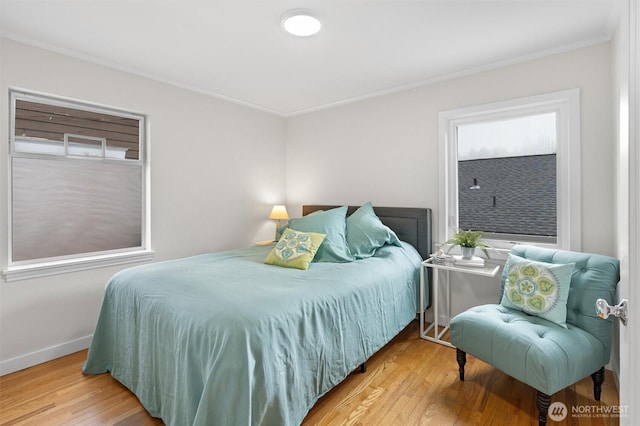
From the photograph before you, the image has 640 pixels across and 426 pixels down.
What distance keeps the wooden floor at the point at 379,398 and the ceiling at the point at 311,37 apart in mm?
2467

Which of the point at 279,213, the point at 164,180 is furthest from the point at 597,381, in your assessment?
the point at 164,180

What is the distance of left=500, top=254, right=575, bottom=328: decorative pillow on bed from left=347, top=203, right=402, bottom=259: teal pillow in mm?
1018

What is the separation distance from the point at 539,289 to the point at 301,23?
93.3 inches

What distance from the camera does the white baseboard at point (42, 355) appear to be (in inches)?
93.0

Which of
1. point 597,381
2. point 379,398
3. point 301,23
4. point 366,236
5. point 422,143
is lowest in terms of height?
point 379,398

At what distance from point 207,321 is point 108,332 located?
49.0 inches

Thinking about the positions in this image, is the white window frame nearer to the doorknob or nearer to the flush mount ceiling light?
the flush mount ceiling light

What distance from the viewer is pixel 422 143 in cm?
325

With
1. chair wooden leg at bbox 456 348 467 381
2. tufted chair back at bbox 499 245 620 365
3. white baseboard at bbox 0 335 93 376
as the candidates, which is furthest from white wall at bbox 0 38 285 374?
tufted chair back at bbox 499 245 620 365

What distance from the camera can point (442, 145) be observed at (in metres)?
3.12

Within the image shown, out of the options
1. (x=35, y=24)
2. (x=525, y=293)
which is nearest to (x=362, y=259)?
(x=525, y=293)

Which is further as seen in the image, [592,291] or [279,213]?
[279,213]

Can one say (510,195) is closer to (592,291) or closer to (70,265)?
(592,291)

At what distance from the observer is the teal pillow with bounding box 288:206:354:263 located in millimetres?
2697
